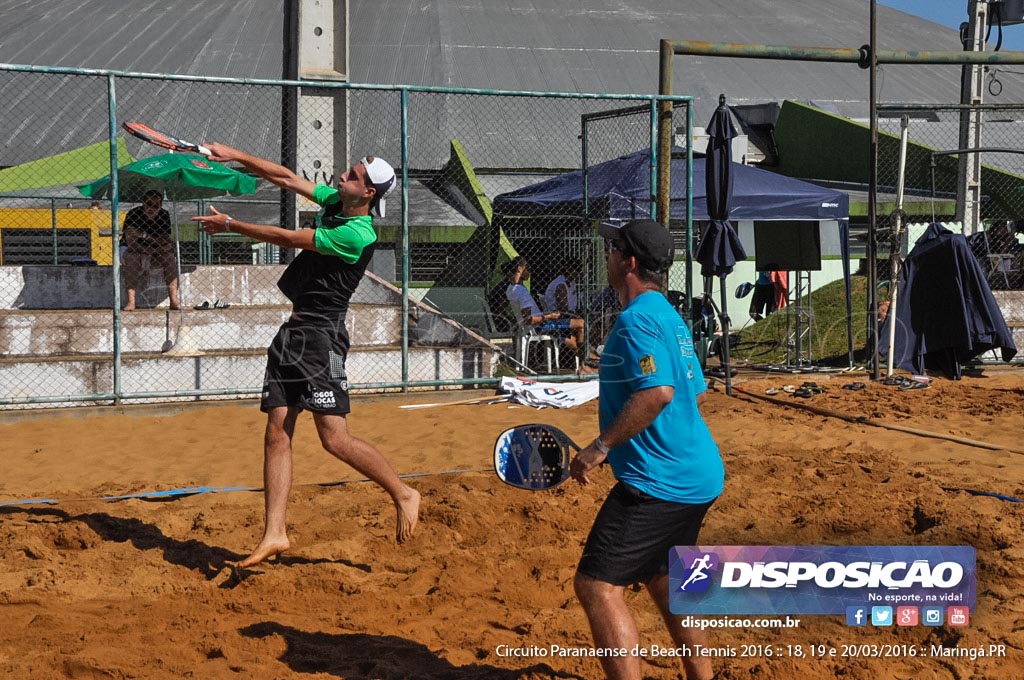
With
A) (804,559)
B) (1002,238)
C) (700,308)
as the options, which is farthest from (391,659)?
(1002,238)

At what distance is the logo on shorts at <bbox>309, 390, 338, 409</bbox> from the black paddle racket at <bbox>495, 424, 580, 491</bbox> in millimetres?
1292

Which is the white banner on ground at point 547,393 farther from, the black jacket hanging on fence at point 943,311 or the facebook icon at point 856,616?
the facebook icon at point 856,616

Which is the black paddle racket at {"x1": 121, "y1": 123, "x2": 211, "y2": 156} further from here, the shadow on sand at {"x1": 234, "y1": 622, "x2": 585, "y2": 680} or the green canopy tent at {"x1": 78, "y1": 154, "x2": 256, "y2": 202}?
the green canopy tent at {"x1": 78, "y1": 154, "x2": 256, "y2": 202}

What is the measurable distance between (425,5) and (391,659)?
119 feet

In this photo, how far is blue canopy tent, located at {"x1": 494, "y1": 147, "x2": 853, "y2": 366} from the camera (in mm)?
13258

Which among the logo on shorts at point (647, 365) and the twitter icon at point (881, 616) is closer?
the logo on shorts at point (647, 365)

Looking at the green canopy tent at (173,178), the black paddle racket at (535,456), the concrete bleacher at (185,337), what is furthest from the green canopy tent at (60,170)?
the black paddle racket at (535,456)

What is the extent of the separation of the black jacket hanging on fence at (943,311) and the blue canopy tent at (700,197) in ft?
2.28

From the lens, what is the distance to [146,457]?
8258 millimetres

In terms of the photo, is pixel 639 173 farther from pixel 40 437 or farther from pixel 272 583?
pixel 272 583

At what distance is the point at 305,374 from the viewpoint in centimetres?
535

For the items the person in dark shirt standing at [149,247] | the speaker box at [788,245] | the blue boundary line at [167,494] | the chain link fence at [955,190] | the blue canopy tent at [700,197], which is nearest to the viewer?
the blue boundary line at [167,494]

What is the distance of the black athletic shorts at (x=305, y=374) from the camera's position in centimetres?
533

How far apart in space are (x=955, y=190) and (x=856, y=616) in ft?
70.6
